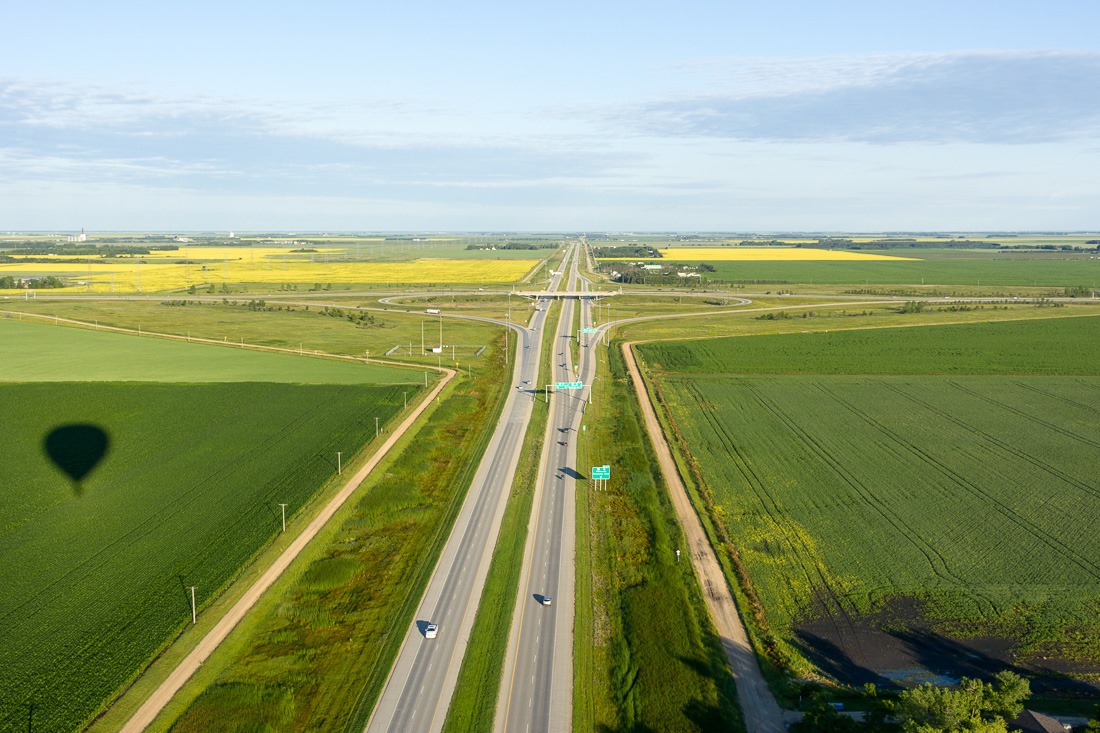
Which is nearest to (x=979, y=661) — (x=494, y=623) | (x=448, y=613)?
(x=494, y=623)

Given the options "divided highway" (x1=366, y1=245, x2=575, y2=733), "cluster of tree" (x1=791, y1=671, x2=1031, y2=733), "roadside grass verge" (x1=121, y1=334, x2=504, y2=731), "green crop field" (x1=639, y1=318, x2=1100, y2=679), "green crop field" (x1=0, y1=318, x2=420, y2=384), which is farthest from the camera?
"green crop field" (x1=0, y1=318, x2=420, y2=384)

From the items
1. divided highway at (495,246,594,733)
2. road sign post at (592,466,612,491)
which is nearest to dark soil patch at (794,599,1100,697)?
divided highway at (495,246,594,733)

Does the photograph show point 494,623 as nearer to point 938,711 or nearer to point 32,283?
point 938,711

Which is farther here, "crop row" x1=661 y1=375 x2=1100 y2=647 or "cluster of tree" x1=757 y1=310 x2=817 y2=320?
"cluster of tree" x1=757 y1=310 x2=817 y2=320

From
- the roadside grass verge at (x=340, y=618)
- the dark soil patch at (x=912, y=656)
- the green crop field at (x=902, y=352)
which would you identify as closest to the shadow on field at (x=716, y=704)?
the dark soil patch at (x=912, y=656)

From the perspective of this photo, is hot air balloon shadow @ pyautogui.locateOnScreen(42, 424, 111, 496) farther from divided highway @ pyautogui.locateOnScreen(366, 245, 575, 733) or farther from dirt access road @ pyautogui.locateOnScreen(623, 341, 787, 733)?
dirt access road @ pyautogui.locateOnScreen(623, 341, 787, 733)

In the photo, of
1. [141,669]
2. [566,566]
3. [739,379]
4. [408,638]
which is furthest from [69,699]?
[739,379]

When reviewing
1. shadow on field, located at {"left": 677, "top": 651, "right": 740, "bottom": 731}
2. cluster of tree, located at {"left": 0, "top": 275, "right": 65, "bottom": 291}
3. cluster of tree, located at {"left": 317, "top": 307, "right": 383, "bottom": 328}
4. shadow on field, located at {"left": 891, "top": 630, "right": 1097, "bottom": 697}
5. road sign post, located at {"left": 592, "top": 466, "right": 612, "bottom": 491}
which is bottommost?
shadow on field, located at {"left": 677, "top": 651, "right": 740, "bottom": 731}

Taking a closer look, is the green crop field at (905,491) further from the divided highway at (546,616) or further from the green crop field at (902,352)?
the divided highway at (546,616)
